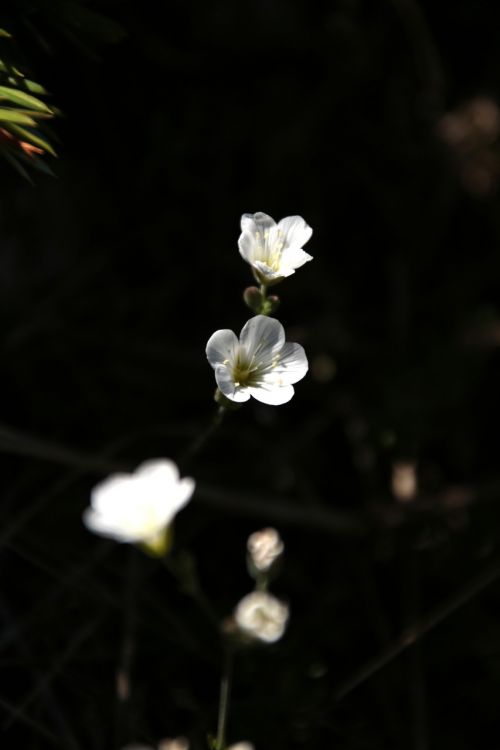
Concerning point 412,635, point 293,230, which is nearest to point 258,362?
point 293,230

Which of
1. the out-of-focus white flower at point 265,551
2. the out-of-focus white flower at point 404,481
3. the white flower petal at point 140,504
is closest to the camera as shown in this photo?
the white flower petal at point 140,504

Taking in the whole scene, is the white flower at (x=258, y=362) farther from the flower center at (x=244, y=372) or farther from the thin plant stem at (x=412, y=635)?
the thin plant stem at (x=412, y=635)

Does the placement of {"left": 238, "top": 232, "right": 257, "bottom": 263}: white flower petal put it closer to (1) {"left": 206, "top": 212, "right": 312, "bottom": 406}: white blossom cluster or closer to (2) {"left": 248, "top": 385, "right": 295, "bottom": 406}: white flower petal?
(1) {"left": 206, "top": 212, "right": 312, "bottom": 406}: white blossom cluster

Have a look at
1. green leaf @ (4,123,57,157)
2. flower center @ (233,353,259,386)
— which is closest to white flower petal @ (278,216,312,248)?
flower center @ (233,353,259,386)

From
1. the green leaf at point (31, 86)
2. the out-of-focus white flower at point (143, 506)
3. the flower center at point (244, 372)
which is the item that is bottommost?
the out-of-focus white flower at point (143, 506)

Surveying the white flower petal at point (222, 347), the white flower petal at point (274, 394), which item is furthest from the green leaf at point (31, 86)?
the white flower petal at point (274, 394)

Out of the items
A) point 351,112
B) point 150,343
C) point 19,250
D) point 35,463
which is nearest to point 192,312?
point 150,343
